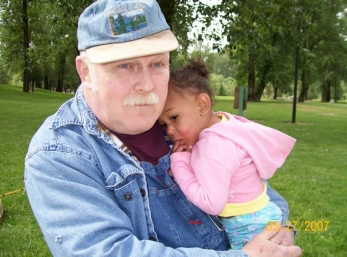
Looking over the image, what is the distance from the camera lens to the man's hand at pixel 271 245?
5.76 feet

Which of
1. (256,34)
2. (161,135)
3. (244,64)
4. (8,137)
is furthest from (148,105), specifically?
(244,64)

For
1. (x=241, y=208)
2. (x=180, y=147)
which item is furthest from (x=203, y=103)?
(x=241, y=208)

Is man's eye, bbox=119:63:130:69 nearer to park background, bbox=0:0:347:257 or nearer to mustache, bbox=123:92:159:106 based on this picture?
mustache, bbox=123:92:159:106

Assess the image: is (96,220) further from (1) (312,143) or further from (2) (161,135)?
(1) (312,143)

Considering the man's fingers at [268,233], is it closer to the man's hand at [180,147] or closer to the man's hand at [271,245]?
the man's hand at [271,245]

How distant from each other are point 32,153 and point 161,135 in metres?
0.78

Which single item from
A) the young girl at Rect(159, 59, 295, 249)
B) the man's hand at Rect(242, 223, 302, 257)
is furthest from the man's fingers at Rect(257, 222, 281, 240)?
the young girl at Rect(159, 59, 295, 249)

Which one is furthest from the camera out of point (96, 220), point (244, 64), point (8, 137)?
point (244, 64)

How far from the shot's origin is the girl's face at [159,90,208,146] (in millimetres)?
2180

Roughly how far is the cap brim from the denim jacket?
0.96ft

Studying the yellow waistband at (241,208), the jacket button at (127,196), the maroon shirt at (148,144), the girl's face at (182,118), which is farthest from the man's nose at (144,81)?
the yellow waistband at (241,208)

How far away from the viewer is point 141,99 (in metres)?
1.62

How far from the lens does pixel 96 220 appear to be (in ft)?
4.55

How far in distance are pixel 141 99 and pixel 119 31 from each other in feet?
0.95
